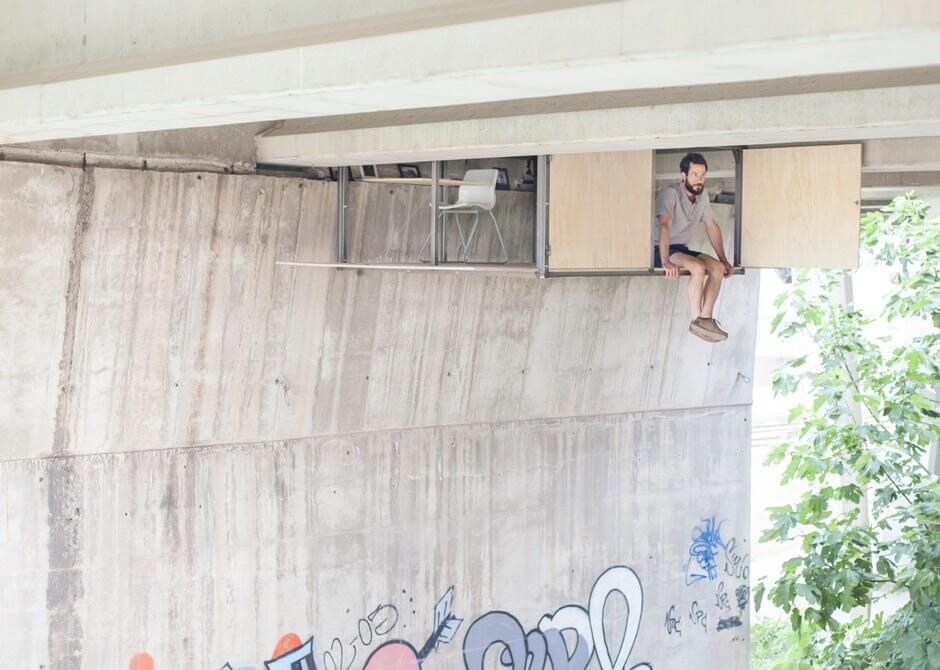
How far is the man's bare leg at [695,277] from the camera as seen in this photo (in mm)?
7398

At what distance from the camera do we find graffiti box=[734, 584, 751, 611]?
38.1 ft

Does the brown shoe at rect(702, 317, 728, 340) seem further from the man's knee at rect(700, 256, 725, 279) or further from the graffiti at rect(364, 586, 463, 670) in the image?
the graffiti at rect(364, 586, 463, 670)

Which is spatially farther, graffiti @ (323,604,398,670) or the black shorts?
graffiti @ (323,604,398,670)

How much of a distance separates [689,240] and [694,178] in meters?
0.53

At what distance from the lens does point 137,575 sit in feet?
24.6

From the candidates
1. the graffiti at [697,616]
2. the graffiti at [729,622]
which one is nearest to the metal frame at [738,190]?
the graffiti at [697,616]

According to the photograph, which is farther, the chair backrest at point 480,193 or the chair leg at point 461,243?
the chair leg at point 461,243

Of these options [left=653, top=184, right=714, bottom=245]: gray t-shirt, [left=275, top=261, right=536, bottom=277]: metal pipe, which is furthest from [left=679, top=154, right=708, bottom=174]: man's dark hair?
[left=275, top=261, right=536, bottom=277]: metal pipe

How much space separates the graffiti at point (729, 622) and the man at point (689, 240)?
15.9 ft

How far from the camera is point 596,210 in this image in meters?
7.45

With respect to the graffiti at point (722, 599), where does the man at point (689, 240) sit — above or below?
above

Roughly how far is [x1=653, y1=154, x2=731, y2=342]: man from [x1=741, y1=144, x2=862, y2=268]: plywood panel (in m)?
0.28

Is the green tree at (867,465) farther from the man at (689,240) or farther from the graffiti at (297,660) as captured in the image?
the graffiti at (297,660)

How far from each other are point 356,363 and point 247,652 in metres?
2.33
